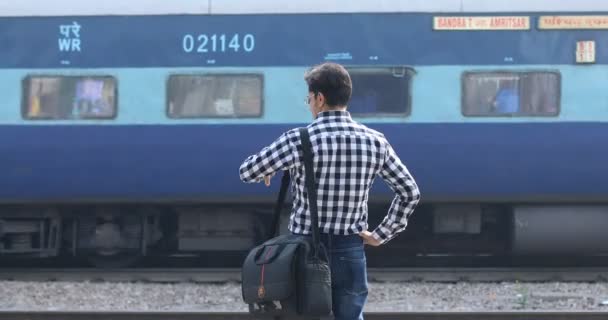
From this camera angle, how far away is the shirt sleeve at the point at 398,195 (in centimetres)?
428

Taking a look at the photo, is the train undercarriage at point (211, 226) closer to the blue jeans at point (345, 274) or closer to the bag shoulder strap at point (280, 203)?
the bag shoulder strap at point (280, 203)

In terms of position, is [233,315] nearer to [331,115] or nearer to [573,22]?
[331,115]

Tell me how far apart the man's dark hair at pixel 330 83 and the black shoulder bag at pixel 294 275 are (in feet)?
0.66

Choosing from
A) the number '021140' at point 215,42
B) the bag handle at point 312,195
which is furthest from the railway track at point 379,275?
the bag handle at point 312,195

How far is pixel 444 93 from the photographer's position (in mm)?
10516

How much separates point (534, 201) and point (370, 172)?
6792mm

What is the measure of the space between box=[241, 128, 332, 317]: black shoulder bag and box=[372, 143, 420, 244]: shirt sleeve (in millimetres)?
318

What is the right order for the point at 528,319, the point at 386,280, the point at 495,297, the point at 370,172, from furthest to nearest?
the point at 386,280, the point at 495,297, the point at 528,319, the point at 370,172

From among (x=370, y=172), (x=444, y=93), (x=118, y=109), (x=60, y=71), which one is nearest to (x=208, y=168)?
(x=118, y=109)

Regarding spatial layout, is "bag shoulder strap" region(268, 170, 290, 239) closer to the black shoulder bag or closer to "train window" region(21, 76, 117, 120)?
the black shoulder bag

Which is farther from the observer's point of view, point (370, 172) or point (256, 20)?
point (256, 20)

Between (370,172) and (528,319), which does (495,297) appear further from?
(370,172)

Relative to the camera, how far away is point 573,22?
10.6 meters

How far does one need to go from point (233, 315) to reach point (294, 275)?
147 inches
